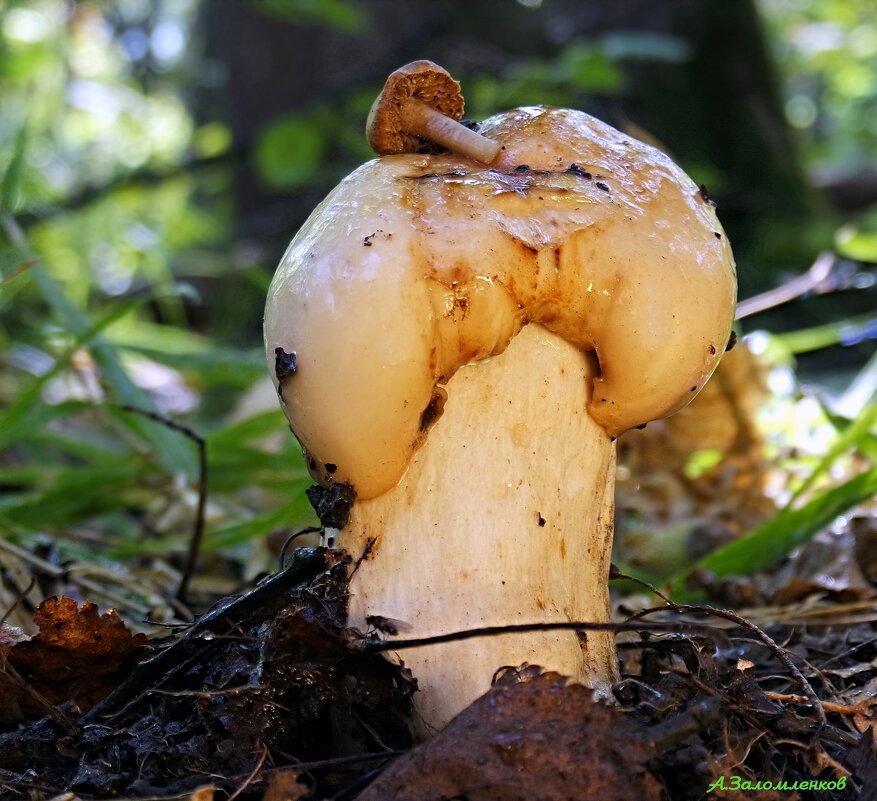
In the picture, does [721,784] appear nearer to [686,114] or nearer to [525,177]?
[525,177]

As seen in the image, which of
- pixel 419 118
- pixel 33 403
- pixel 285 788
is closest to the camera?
pixel 285 788

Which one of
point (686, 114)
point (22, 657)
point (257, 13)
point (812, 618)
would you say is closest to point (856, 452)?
point (812, 618)

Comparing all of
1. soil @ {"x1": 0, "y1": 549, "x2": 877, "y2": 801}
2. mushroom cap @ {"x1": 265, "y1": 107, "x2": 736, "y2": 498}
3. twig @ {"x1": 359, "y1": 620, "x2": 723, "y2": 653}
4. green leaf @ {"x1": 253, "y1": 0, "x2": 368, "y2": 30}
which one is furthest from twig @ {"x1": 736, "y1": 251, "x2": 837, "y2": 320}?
green leaf @ {"x1": 253, "y1": 0, "x2": 368, "y2": 30}

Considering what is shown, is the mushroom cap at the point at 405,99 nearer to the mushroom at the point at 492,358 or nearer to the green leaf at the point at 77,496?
the mushroom at the point at 492,358

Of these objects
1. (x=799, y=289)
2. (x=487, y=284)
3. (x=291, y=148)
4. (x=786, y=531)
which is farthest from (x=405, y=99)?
(x=291, y=148)

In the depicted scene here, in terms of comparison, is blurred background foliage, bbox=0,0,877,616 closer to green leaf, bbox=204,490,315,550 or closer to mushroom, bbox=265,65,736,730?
green leaf, bbox=204,490,315,550

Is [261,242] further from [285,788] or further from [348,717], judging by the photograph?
[285,788]
